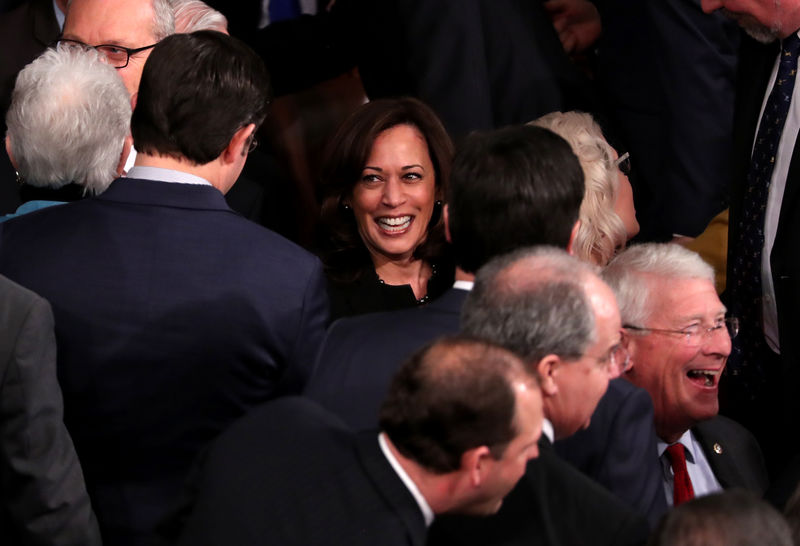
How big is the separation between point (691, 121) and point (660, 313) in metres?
1.30

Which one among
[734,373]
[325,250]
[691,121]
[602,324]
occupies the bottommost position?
[734,373]

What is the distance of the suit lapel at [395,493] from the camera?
1.87 metres

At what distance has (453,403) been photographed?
1836 millimetres

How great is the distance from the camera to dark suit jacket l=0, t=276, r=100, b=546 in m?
2.42

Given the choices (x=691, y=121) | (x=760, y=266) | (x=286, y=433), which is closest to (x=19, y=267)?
(x=286, y=433)

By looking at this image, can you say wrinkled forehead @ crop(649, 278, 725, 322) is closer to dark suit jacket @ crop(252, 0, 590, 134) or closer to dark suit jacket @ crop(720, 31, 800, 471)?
dark suit jacket @ crop(720, 31, 800, 471)

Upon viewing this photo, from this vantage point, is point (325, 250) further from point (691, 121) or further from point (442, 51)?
point (691, 121)

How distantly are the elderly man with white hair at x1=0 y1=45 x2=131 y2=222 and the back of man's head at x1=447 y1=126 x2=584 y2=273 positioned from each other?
87 cm

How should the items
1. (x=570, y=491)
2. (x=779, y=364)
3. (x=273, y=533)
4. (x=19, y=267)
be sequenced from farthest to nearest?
(x=779, y=364) < (x=19, y=267) < (x=570, y=491) < (x=273, y=533)

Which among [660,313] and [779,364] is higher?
[660,313]

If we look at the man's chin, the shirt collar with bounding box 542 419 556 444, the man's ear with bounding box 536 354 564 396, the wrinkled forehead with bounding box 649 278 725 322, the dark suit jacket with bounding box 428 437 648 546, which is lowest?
the wrinkled forehead with bounding box 649 278 725 322

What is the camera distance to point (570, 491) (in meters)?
2.05

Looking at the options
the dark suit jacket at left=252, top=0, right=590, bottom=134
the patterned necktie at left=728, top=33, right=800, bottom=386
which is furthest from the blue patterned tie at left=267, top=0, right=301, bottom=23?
the patterned necktie at left=728, top=33, right=800, bottom=386

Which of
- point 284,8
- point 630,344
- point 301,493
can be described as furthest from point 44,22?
point 301,493
